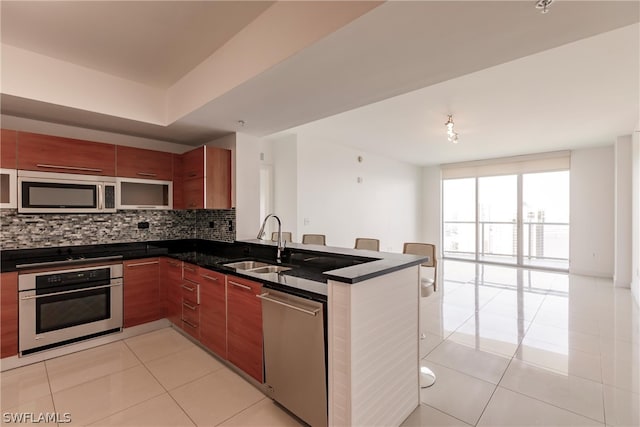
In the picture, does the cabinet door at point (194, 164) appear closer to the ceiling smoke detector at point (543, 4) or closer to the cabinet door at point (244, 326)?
the cabinet door at point (244, 326)

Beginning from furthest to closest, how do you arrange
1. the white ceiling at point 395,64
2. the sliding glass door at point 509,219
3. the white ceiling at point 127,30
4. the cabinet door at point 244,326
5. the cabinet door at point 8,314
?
the sliding glass door at point 509,219 → the cabinet door at point 8,314 → the cabinet door at point 244,326 → the white ceiling at point 127,30 → the white ceiling at point 395,64

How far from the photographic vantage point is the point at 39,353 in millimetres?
2641

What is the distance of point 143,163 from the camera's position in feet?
11.6

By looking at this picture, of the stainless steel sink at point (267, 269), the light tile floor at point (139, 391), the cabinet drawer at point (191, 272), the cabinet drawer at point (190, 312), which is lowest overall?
the light tile floor at point (139, 391)

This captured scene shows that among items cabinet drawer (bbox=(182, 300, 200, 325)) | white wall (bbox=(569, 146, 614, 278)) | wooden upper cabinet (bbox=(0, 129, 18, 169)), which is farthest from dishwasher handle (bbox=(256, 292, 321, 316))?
white wall (bbox=(569, 146, 614, 278))

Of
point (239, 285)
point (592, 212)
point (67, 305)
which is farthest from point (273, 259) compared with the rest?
point (592, 212)

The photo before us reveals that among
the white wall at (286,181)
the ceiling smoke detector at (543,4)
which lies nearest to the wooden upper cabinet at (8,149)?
the white wall at (286,181)

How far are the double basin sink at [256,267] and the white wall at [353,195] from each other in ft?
7.60

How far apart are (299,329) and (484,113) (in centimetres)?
394

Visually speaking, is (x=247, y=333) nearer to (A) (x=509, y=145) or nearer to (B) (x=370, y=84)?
(B) (x=370, y=84)

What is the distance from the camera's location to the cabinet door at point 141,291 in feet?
10.3

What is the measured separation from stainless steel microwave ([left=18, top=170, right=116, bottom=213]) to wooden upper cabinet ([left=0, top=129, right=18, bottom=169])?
0.09 m

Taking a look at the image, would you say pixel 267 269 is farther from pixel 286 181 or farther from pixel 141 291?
pixel 286 181

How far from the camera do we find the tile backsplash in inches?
116
